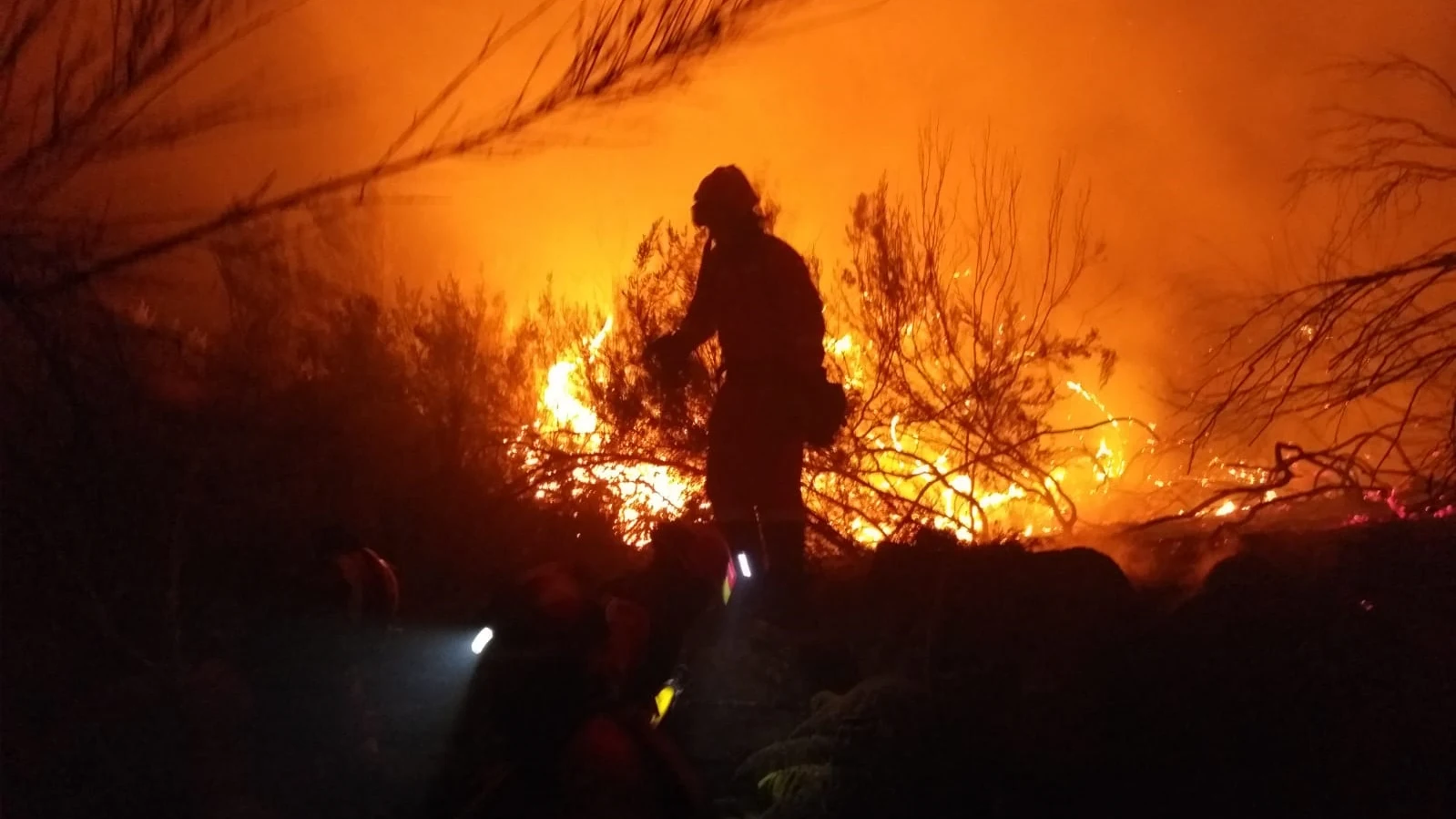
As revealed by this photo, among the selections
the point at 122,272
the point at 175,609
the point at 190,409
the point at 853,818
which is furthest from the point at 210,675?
the point at 853,818

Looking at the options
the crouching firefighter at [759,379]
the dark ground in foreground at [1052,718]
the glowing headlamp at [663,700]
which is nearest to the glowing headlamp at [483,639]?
the glowing headlamp at [663,700]

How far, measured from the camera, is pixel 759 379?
17.2 feet

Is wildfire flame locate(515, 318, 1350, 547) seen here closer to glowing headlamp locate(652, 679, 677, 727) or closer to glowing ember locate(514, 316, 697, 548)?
glowing ember locate(514, 316, 697, 548)

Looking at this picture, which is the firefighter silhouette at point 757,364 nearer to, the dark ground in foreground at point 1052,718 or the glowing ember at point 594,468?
the dark ground in foreground at point 1052,718

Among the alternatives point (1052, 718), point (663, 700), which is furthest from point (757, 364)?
point (1052, 718)

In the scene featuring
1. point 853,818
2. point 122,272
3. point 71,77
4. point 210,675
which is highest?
point 71,77

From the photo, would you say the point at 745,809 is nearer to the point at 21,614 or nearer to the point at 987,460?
the point at 21,614

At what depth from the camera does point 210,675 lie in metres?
4.05

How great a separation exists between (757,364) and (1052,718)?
85.1 inches

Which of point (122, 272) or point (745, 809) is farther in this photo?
point (745, 809)

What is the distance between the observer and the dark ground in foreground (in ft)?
11.3

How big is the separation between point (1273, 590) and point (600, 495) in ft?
13.3

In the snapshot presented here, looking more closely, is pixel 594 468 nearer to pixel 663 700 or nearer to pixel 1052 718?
pixel 663 700

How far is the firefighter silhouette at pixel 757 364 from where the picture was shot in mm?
5160
